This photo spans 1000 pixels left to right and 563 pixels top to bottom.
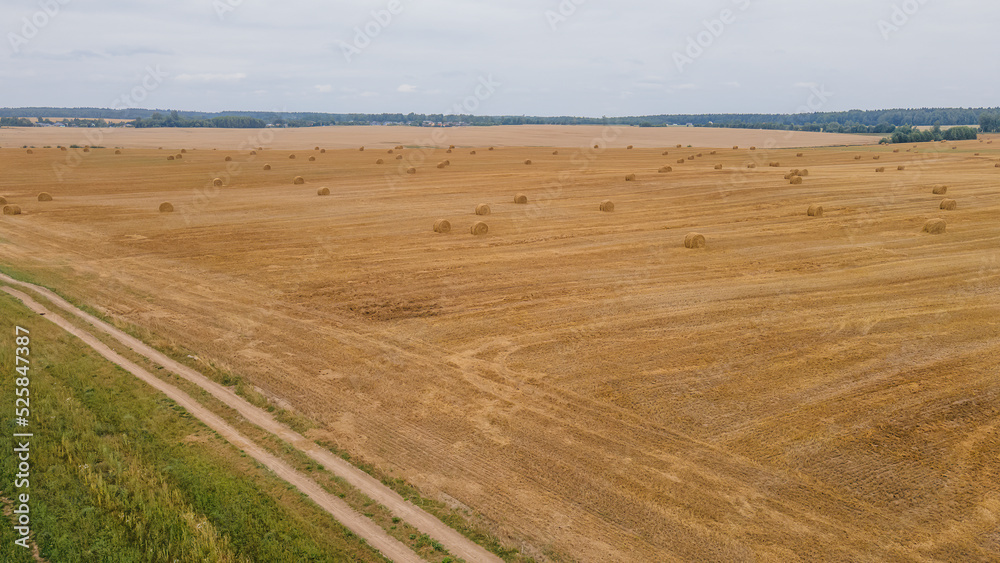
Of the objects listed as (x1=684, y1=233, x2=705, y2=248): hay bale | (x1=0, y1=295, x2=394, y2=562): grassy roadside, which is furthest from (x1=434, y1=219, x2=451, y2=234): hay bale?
(x1=0, y1=295, x2=394, y2=562): grassy roadside

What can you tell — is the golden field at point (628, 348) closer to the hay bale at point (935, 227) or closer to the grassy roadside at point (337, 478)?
the grassy roadside at point (337, 478)

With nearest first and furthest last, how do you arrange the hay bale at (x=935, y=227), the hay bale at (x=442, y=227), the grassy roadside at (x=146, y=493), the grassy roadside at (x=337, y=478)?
the grassy roadside at (x=146, y=493)
the grassy roadside at (x=337, y=478)
the hay bale at (x=935, y=227)
the hay bale at (x=442, y=227)

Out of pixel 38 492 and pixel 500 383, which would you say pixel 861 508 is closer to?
pixel 500 383

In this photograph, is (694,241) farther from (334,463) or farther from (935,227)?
(334,463)

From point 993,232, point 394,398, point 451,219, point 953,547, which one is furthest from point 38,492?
point 993,232

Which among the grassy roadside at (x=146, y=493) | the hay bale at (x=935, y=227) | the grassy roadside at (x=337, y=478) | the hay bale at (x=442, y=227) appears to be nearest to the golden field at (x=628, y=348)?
the grassy roadside at (x=337, y=478)

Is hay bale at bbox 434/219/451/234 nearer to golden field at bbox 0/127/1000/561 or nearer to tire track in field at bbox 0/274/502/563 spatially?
golden field at bbox 0/127/1000/561

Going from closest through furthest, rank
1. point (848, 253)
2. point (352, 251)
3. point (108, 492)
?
point (108, 492) < point (848, 253) < point (352, 251)

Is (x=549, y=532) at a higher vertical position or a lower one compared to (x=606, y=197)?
lower
